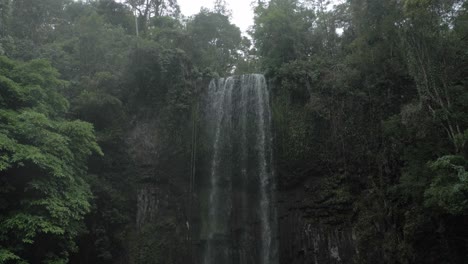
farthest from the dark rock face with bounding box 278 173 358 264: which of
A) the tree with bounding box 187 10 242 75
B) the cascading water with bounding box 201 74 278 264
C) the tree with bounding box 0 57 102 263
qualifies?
the tree with bounding box 187 10 242 75

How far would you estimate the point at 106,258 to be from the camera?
→ 1283 cm

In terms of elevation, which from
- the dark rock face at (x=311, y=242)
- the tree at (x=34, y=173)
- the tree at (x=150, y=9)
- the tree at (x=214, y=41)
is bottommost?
the dark rock face at (x=311, y=242)

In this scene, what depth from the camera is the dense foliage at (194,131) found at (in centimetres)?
978

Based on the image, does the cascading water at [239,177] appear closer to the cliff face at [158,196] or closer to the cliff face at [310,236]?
the cliff face at [310,236]

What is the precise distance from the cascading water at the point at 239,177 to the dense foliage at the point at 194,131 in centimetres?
74

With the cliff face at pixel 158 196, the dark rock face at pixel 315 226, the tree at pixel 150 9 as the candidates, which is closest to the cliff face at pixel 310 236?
the dark rock face at pixel 315 226

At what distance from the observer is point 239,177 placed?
15.3 m

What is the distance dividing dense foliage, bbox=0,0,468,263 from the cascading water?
0.74 metres

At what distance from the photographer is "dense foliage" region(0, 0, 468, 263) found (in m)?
9.78

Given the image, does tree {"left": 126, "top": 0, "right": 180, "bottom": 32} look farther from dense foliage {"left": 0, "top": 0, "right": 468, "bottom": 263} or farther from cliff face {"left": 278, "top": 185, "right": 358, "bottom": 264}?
cliff face {"left": 278, "top": 185, "right": 358, "bottom": 264}

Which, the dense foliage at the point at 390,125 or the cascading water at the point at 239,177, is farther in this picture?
the cascading water at the point at 239,177

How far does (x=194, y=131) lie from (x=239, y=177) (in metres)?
2.75

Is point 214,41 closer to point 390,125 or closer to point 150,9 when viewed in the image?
point 150,9

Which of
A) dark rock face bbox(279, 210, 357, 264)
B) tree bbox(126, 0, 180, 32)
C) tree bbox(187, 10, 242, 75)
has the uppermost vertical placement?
tree bbox(126, 0, 180, 32)
